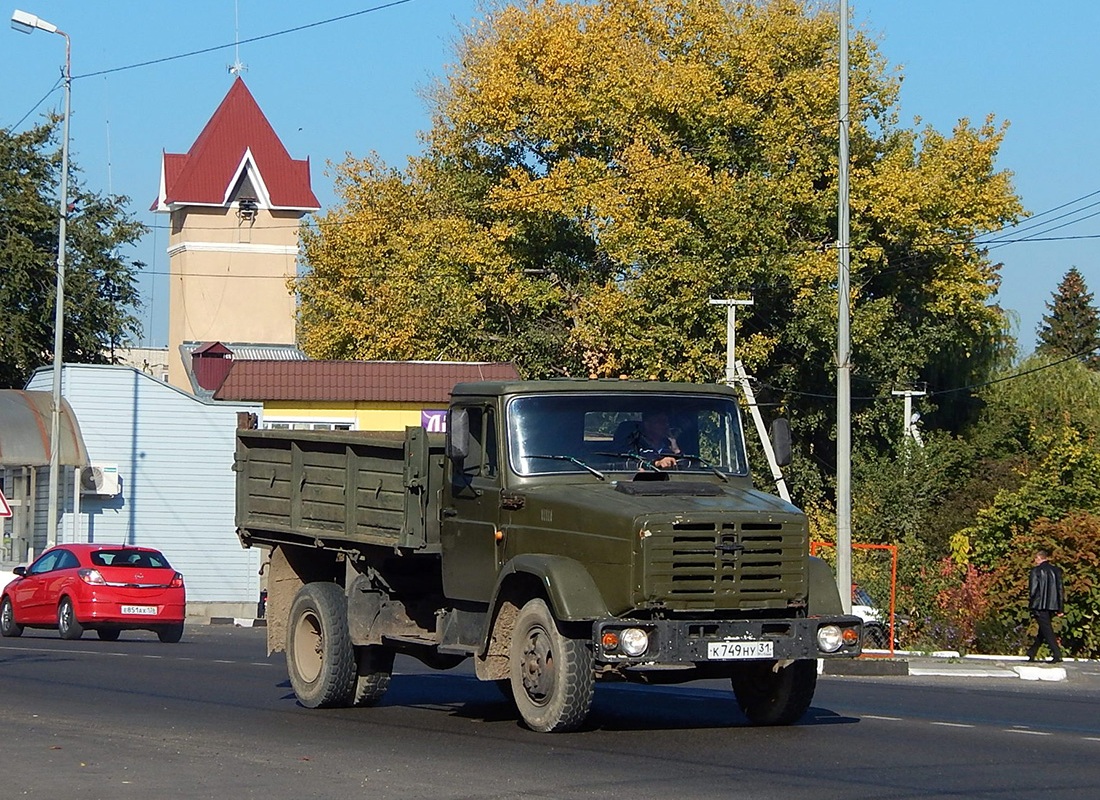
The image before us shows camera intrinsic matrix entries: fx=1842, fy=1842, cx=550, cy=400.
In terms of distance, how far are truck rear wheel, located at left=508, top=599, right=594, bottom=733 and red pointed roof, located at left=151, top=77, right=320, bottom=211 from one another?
75841 millimetres

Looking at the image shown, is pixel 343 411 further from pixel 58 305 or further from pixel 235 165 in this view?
pixel 235 165

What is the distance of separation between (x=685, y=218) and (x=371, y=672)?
35282 millimetres

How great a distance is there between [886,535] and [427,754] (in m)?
37.8

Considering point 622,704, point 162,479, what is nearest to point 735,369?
point 162,479

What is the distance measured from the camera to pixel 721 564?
12047 mm

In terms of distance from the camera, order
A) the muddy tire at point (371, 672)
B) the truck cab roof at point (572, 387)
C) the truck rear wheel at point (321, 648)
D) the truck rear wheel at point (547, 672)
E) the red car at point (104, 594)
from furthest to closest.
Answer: the red car at point (104, 594), the muddy tire at point (371, 672), the truck rear wheel at point (321, 648), the truck cab roof at point (572, 387), the truck rear wheel at point (547, 672)

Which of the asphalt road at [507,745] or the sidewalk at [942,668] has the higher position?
the asphalt road at [507,745]

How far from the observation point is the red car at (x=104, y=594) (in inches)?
1101

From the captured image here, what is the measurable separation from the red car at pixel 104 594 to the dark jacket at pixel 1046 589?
41.9ft

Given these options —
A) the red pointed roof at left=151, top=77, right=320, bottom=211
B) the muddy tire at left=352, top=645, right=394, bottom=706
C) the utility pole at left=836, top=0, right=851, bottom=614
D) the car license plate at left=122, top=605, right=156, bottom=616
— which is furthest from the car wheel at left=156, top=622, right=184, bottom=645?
the red pointed roof at left=151, top=77, right=320, bottom=211

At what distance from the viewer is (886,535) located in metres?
48.1

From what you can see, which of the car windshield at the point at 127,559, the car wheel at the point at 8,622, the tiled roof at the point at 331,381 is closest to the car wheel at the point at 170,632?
the car windshield at the point at 127,559

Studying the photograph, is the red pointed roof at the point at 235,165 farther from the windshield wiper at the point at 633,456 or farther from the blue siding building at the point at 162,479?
the windshield wiper at the point at 633,456

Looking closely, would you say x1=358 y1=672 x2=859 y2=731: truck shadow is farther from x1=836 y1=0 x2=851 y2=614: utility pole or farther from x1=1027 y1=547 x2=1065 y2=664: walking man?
x1=836 y1=0 x2=851 y2=614: utility pole
